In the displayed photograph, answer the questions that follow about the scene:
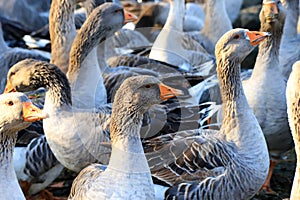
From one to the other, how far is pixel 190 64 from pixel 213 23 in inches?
44.6

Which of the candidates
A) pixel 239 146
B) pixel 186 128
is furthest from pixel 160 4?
pixel 239 146

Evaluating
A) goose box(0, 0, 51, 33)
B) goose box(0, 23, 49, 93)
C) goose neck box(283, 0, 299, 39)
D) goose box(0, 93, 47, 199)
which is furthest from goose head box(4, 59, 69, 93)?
goose box(0, 0, 51, 33)

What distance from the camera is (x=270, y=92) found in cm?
812

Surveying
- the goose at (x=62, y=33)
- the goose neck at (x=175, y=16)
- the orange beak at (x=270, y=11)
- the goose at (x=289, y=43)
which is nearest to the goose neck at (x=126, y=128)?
the orange beak at (x=270, y=11)

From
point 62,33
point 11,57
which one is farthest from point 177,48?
point 11,57

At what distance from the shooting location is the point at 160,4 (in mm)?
13656

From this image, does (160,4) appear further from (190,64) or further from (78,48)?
(78,48)

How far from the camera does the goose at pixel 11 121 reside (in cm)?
536

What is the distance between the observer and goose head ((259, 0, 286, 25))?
8.46 meters

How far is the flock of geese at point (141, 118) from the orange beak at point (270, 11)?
11mm

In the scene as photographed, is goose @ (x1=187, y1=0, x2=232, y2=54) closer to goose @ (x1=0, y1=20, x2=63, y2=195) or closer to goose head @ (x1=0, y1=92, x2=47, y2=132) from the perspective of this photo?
goose @ (x1=0, y1=20, x2=63, y2=195)

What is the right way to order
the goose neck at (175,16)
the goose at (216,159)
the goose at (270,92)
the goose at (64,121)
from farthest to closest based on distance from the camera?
the goose neck at (175,16) < the goose at (270,92) < the goose at (64,121) < the goose at (216,159)

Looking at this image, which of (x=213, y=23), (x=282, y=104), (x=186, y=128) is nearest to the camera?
(x=186, y=128)

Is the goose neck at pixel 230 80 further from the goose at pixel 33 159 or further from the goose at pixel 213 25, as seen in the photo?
the goose at pixel 213 25
